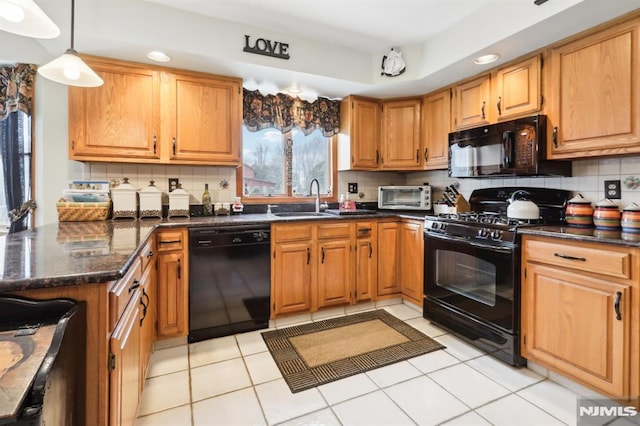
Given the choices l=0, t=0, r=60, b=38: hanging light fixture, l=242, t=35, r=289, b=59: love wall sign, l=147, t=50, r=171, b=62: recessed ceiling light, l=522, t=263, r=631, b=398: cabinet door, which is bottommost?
l=522, t=263, r=631, b=398: cabinet door

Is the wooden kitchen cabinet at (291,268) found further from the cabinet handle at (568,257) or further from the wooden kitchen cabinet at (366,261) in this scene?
the cabinet handle at (568,257)

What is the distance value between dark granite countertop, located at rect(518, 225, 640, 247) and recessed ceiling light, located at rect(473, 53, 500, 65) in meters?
1.31

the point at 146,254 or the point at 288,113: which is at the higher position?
the point at 288,113

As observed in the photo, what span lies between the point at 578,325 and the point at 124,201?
3156 millimetres

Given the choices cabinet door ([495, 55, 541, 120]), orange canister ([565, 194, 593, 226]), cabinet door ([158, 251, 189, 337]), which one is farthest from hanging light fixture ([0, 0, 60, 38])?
orange canister ([565, 194, 593, 226])

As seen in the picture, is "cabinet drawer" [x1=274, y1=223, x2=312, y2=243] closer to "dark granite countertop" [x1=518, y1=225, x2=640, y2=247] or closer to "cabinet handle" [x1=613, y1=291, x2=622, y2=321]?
"dark granite countertop" [x1=518, y1=225, x2=640, y2=247]

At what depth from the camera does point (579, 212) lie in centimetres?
215

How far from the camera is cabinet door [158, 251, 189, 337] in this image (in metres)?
2.28

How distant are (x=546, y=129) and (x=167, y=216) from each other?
3.04 metres

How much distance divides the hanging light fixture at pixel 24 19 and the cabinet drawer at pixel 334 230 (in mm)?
2076

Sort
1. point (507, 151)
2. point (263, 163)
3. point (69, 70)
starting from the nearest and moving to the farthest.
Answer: point (69, 70), point (507, 151), point (263, 163)

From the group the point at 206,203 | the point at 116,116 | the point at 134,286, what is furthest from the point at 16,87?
the point at 134,286


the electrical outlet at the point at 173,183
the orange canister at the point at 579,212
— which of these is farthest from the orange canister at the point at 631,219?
the electrical outlet at the point at 173,183

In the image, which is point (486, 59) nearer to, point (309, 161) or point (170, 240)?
point (309, 161)
